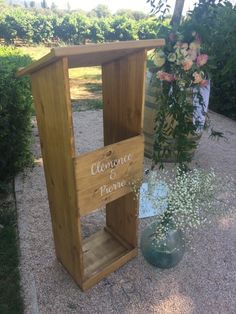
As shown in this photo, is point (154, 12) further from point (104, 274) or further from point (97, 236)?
point (104, 274)

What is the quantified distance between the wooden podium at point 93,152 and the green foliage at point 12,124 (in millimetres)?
1226

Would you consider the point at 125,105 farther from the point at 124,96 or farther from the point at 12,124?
the point at 12,124

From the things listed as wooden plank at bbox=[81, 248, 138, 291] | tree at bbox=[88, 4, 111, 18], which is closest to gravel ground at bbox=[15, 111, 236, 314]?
wooden plank at bbox=[81, 248, 138, 291]

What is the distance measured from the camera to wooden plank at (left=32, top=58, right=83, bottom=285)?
4.61 ft

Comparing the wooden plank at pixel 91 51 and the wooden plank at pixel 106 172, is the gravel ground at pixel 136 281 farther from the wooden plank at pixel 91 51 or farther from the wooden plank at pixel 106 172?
the wooden plank at pixel 91 51

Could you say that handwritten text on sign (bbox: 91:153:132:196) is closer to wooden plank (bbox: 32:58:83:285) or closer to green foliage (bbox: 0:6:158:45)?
wooden plank (bbox: 32:58:83:285)

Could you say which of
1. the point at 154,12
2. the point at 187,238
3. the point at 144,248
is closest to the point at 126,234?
the point at 144,248

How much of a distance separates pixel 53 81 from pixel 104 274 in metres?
1.34

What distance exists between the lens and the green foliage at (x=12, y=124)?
2.83 metres

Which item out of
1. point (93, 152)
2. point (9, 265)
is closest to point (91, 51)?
point (93, 152)

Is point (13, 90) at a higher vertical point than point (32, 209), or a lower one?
higher

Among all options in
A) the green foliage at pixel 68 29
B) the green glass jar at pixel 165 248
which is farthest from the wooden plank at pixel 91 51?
the green foliage at pixel 68 29

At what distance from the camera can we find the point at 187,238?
249 cm

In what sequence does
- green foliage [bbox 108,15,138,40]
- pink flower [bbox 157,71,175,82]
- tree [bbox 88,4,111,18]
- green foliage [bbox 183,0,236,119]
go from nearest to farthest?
pink flower [bbox 157,71,175,82] → green foliage [bbox 183,0,236,119] → green foliage [bbox 108,15,138,40] → tree [bbox 88,4,111,18]
